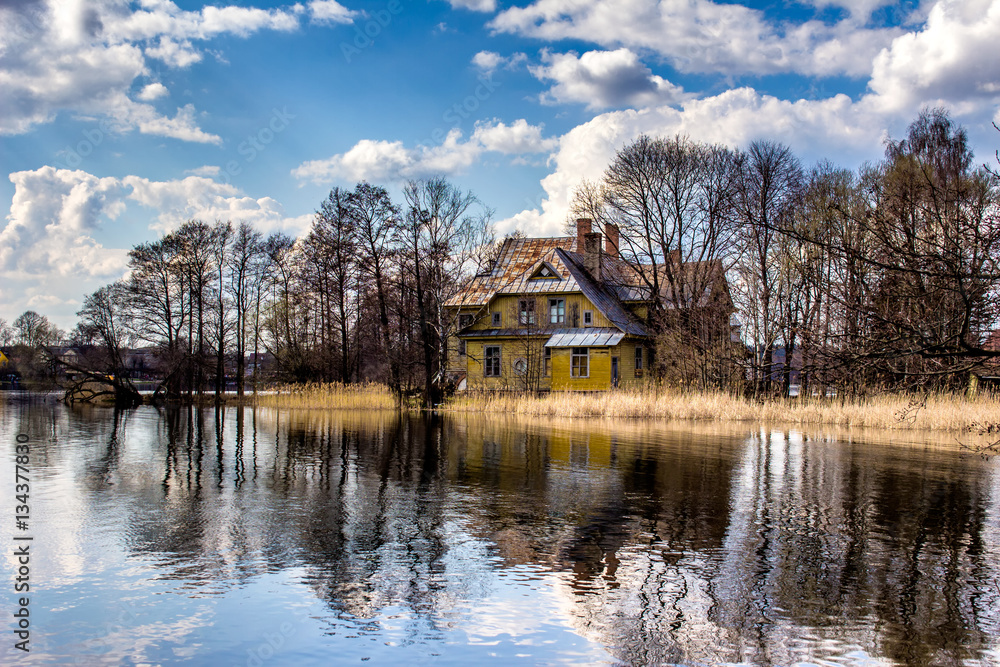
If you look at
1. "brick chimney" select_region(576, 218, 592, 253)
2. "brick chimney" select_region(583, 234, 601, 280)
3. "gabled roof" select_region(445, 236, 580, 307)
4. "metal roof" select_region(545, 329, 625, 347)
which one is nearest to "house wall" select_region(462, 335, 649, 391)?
"metal roof" select_region(545, 329, 625, 347)

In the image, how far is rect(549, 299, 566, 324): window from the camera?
1819 inches

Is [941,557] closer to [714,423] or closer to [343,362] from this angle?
[714,423]

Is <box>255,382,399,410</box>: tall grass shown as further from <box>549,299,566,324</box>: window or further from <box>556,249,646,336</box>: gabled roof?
<box>556,249,646,336</box>: gabled roof

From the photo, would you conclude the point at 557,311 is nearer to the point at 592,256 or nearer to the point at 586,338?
the point at 586,338

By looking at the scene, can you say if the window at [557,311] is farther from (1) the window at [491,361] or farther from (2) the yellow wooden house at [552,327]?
(1) the window at [491,361]

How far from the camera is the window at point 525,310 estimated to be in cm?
4622

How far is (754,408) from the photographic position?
92.1 feet

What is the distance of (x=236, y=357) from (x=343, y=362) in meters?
9.79

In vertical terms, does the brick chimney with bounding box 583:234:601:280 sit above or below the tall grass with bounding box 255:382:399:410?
above

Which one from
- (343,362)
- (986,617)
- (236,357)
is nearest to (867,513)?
(986,617)

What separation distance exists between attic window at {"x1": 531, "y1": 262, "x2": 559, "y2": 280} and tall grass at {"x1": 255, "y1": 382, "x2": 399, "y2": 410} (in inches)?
489

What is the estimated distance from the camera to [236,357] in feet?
177

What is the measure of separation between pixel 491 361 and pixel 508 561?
3901 centimetres

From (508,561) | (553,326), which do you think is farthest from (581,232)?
(508,561)
